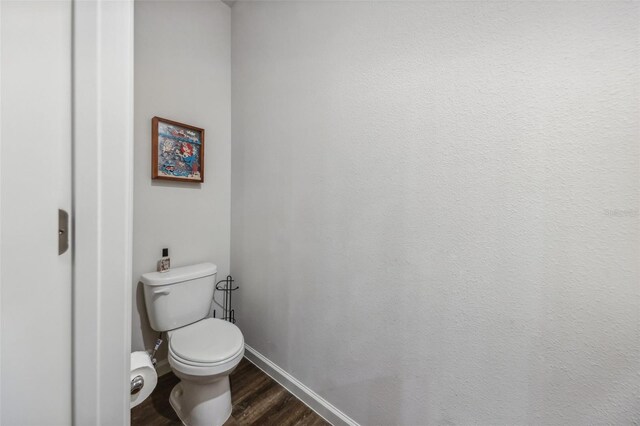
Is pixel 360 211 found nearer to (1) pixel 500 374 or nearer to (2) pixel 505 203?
(2) pixel 505 203

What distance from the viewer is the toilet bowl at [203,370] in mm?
1147

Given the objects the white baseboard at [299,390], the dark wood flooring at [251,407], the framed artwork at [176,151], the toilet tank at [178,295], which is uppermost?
the framed artwork at [176,151]

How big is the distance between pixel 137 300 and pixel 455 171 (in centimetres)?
189

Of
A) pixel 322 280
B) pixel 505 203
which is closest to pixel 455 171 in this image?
pixel 505 203

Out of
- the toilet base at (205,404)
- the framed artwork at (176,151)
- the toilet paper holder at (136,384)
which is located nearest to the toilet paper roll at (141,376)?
the toilet paper holder at (136,384)

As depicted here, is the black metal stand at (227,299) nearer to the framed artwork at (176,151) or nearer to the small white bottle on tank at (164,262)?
the small white bottle on tank at (164,262)

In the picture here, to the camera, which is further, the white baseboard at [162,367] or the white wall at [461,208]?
the white baseboard at [162,367]

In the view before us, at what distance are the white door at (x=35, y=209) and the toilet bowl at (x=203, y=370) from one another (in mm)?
762

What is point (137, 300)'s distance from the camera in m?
1.51

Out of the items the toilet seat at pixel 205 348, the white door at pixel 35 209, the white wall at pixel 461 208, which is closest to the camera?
the white door at pixel 35 209

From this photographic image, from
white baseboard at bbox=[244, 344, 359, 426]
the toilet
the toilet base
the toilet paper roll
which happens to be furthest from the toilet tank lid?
the toilet paper roll

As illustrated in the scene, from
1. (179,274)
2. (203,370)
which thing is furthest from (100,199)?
(179,274)

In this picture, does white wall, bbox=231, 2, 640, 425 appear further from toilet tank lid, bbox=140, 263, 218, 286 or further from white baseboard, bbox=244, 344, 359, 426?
toilet tank lid, bbox=140, 263, 218, 286

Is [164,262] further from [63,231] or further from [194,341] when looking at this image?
[63,231]
